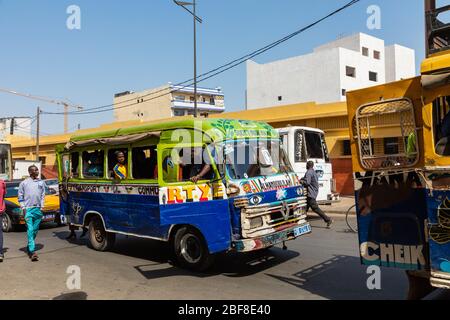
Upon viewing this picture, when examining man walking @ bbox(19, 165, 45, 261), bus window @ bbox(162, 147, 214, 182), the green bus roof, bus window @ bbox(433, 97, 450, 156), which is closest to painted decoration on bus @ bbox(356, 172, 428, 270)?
bus window @ bbox(433, 97, 450, 156)

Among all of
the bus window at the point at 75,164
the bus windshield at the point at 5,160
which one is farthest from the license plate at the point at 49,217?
the bus windshield at the point at 5,160

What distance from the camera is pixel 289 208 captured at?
23.3ft

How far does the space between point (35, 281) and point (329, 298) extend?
4535 mm

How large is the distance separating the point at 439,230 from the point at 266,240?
2.75 meters

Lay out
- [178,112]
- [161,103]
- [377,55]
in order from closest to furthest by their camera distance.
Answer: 1. [377,55]
2. [161,103]
3. [178,112]

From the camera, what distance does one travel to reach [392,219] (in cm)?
466

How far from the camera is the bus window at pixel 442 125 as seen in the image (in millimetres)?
4109

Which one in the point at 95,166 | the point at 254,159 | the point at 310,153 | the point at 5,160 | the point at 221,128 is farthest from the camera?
the point at 5,160

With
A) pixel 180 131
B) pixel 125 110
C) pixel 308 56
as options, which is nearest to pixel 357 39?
pixel 308 56

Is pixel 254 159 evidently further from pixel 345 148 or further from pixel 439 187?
pixel 345 148

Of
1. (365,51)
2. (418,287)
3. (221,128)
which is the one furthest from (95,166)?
(365,51)

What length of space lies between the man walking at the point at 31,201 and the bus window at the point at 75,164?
1361 millimetres

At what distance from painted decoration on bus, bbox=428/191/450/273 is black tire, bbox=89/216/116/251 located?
21.4 feet
